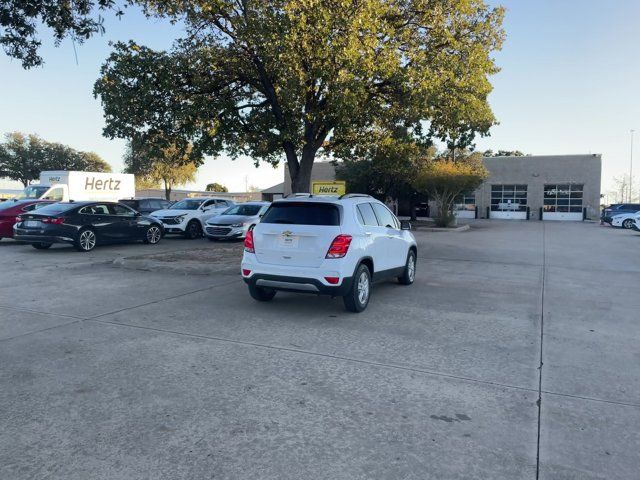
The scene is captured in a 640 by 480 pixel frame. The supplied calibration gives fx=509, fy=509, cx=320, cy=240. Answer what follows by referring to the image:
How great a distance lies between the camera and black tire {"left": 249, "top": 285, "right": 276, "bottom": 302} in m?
8.16

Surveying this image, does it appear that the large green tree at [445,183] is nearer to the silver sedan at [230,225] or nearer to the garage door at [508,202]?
the silver sedan at [230,225]

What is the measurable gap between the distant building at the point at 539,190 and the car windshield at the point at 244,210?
31273 millimetres

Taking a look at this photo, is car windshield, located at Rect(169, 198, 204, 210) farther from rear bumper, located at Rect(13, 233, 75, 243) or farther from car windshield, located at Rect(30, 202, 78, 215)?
rear bumper, located at Rect(13, 233, 75, 243)

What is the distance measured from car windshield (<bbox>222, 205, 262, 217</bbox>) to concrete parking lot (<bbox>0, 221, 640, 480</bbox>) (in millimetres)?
10906

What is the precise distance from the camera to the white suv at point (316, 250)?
7.21m

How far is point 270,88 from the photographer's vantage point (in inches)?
634

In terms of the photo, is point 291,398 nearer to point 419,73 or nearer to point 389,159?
point 419,73

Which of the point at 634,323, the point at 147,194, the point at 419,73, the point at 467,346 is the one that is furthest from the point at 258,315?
the point at 147,194

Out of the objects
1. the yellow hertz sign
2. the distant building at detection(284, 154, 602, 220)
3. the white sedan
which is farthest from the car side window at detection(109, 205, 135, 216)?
the distant building at detection(284, 154, 602, 220)

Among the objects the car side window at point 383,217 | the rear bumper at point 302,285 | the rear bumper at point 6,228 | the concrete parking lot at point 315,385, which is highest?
the car side window at point 383,217

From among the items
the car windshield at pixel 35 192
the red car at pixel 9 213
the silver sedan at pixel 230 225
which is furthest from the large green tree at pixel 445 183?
the red car at pixel 9 213

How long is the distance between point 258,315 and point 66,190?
2372 centimetres

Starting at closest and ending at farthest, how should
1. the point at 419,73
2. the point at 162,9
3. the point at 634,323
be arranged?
the point at 634,323
the point at 419,73
the point at 162,9

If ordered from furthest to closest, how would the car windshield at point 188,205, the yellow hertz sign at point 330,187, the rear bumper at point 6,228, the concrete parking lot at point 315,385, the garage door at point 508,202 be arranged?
1. the garage door at point 508,202
2. the car windshield at point 188,205
3. the yellow hertz sign at point 330,187
4. the rear bumper at point 6,228
5. the concrete parking lot at point 315,385
